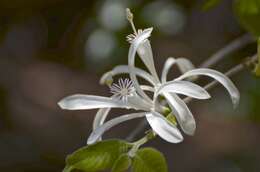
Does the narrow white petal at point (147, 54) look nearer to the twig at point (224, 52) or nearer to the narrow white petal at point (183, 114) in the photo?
the narrow white petal at point (183, 114)

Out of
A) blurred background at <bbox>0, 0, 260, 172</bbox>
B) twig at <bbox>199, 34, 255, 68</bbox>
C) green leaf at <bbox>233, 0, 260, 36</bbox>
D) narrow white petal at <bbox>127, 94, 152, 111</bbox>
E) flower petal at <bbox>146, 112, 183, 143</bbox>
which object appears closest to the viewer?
flower petal at <bbox>146, 112, 183, 143</bbox>

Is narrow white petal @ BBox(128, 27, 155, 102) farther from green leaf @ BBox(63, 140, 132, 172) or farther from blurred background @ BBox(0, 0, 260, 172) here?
blurred background @ BBox(0, 0, 260, 172)

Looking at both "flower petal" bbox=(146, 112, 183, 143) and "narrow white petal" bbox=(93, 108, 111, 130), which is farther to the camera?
"narrow white petal" bbox=(93, 108, 111, 130)

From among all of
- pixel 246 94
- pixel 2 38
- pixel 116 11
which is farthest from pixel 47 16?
pixel 246 94

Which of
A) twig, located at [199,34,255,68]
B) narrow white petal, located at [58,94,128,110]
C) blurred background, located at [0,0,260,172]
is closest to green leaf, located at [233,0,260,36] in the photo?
twig, located at [199,34,255,68]

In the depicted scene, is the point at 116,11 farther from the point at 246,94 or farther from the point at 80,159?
the point at 80,159

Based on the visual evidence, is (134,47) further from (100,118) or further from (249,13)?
(249,13)
